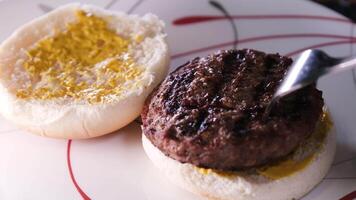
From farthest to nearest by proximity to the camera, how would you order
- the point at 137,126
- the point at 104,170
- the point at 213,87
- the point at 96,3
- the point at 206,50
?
the point at 96,3, the point at 206,50, the point at 137,126, the point at 104,170, the point at 213,87

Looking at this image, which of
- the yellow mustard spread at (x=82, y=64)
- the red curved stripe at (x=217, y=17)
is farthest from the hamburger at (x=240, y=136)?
the red curved stripe at (x=217, y=17)

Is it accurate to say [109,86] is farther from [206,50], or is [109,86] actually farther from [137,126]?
[206,50]

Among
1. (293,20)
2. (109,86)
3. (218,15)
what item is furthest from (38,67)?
(293,20)

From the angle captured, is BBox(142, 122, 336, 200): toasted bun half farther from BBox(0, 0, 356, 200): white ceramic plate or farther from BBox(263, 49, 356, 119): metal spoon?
BBox(263, 49, 356, 119): metal spoon

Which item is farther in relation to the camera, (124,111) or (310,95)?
(124,111)

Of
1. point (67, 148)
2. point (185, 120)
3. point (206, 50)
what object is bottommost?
point (67, 148)

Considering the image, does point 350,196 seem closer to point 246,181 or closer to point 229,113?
point 246,181

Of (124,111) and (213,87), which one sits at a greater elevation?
(213,87)

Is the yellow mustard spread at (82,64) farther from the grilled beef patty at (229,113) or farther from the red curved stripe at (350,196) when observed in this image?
the red curved stripe at (350,196)

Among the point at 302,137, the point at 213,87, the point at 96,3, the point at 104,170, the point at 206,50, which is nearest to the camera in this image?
the point at 302,137
